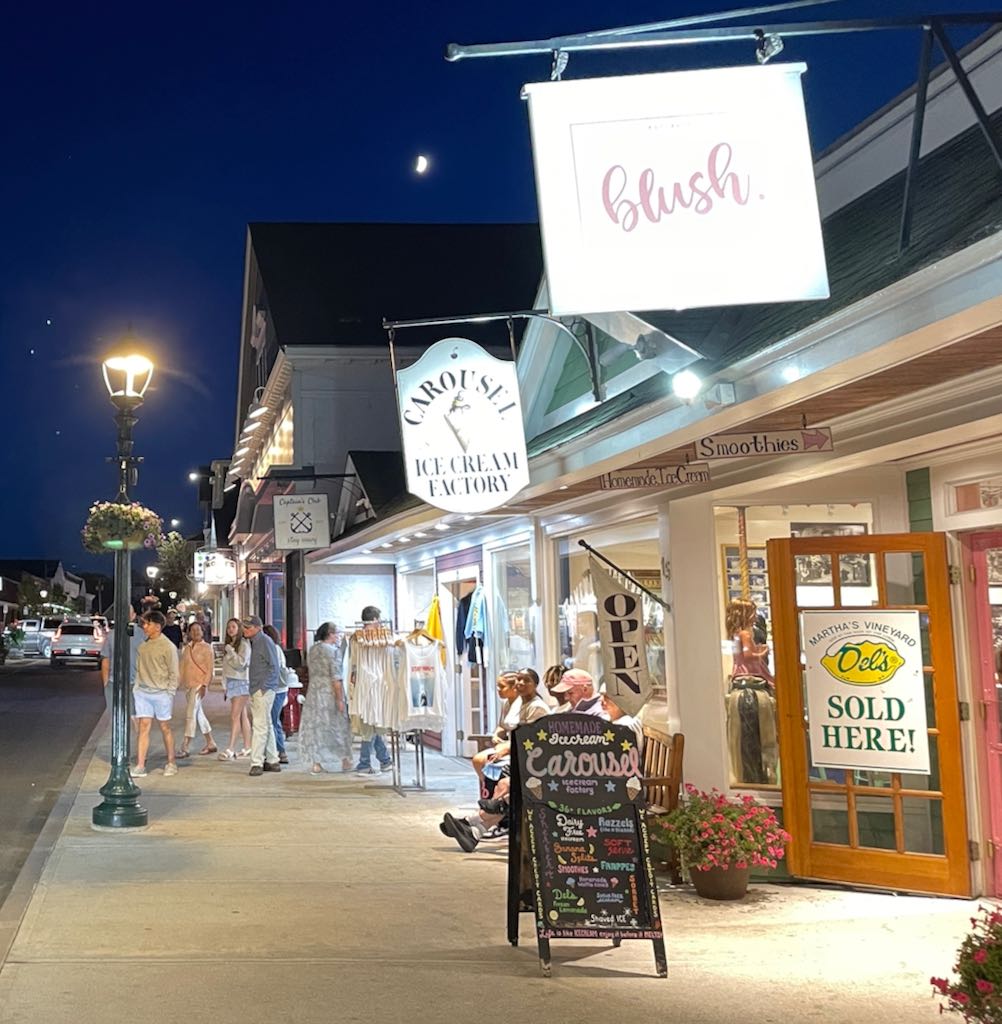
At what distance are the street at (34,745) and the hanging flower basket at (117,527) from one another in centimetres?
266

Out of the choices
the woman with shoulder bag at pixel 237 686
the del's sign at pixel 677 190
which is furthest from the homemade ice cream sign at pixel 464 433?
the woman with shoulder bag at pixel 237 686

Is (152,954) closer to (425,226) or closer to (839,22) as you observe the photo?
(839,22)

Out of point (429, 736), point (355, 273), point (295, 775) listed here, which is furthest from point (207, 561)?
point (295, 775)

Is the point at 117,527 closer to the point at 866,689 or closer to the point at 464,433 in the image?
the point at 464,433

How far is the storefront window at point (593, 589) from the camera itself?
952cm

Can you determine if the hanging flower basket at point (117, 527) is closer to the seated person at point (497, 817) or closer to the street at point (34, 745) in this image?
the street at point (34, 745)

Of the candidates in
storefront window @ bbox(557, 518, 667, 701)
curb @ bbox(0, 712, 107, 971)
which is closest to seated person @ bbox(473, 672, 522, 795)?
storefront window @ bbox(557, 518, 667, 701)

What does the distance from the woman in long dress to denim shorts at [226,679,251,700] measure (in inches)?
67.7

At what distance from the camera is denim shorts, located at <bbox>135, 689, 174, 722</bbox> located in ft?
43.2

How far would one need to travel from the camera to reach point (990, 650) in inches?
286

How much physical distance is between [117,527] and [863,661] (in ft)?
22.9

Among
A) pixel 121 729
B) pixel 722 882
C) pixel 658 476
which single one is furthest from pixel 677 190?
pixel 121 729

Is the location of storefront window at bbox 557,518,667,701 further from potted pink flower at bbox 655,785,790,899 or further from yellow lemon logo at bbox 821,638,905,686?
potted pink flower at bbox 655,785,790,899

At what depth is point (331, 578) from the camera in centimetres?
1980
